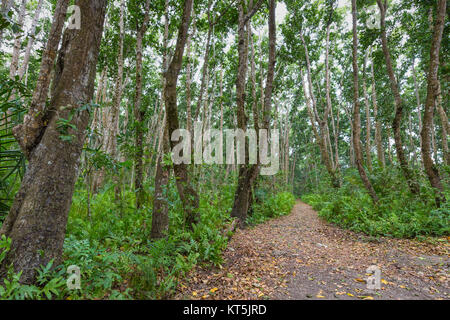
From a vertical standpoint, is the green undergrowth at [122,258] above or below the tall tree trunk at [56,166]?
below

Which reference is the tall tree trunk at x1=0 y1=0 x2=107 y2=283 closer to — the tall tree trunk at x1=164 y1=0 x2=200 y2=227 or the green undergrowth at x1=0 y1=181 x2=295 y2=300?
the green undergrowth at x1=0 y1=181 x2=295 y2=300

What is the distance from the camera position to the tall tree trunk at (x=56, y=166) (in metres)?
1.91

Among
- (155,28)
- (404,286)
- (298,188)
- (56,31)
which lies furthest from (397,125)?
(298,188)

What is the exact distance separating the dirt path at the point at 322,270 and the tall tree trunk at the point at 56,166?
1.54 m

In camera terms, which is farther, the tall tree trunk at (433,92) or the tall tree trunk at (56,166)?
the tall tree trunk at (433,92)

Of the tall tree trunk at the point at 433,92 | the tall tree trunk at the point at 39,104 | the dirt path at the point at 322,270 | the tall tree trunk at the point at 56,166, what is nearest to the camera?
the tall tree trunk at the point at 56,166

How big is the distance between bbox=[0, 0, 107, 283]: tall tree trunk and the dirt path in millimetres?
1537

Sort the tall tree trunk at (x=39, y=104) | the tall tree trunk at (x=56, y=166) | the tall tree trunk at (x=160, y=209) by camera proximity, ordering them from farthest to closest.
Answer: the tall tree trunk at (x=160, y=209) → the tall tree trunk at (x=39, y=104) → the tall tree trunk at (x=56, y=166)

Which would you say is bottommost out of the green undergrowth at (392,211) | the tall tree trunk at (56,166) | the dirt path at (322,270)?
the dirt path at (322,270)

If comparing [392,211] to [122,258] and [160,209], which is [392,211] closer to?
[160,209]

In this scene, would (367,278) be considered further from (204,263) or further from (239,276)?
(204,263)

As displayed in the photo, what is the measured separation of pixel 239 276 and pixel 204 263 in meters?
0.59

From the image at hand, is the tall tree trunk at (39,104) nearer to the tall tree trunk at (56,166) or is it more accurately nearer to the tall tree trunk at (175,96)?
the tall tree trunk at (56,166)

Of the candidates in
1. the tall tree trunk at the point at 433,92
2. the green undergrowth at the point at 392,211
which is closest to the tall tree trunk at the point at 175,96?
the green undergrowth at the point at 392,211
